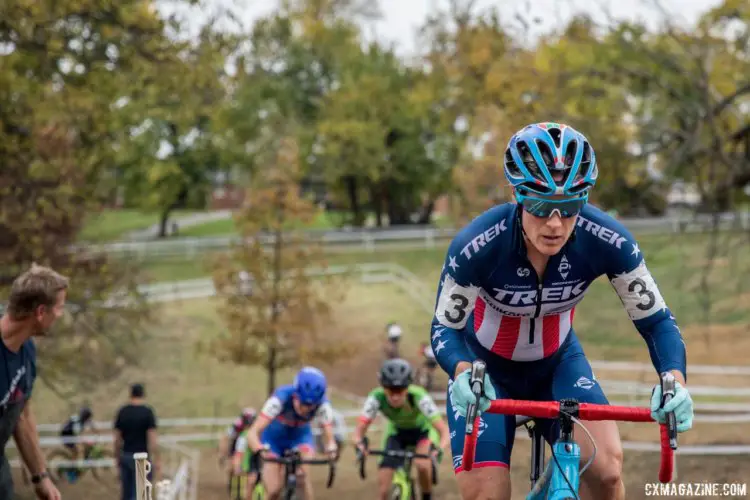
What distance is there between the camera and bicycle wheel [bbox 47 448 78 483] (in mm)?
17725

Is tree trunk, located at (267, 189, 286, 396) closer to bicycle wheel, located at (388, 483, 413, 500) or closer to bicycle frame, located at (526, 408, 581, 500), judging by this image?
bicycle wheel, located at (388, 483, 413, 500)

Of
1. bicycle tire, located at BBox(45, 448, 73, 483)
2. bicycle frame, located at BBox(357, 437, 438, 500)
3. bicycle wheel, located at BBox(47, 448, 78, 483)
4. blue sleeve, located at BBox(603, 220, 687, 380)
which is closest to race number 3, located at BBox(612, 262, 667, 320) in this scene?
blue sleeve, located at BBox(603, 220, 687, 380)

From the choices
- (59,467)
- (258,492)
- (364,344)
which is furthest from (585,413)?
(364,344)

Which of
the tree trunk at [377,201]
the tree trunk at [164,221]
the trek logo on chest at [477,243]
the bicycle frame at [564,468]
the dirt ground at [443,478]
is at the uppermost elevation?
the tree trunk at [377,201]

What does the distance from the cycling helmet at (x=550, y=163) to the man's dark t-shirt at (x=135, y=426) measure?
32.3ft

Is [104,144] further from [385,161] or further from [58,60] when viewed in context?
[385,161]

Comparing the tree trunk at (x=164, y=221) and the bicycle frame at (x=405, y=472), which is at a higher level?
the tree trunk at (x=164, y=221)

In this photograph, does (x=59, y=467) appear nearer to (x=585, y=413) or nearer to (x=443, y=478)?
(x=443, y=478)

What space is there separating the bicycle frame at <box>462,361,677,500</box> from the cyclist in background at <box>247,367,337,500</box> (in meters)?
5.77

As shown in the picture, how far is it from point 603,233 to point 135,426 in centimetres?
994

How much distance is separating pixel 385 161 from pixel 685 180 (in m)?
37.2

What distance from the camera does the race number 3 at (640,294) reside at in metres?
5.00

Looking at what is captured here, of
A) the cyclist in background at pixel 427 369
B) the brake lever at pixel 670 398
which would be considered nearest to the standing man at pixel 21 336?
the brake lever at pixel 670 398

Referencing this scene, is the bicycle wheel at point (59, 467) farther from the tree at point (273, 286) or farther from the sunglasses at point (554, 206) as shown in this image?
the sunglasses at point (554, 206)
